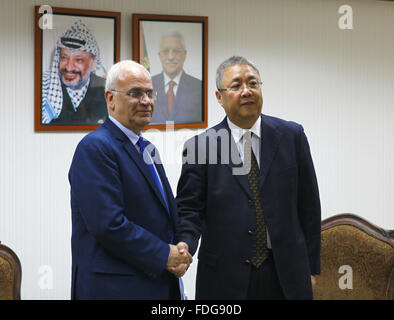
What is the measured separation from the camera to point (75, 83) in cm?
327

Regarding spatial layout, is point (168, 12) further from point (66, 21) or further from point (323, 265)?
point (323, 265)

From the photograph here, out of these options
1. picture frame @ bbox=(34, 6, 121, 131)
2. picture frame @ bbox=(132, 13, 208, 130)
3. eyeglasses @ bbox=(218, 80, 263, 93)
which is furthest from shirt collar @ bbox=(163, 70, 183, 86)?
eyeglasses @ bbox=(218, 80, 263, 93)

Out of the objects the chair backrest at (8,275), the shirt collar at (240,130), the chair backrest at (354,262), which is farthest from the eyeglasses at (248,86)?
the chair backrest at (8,275)

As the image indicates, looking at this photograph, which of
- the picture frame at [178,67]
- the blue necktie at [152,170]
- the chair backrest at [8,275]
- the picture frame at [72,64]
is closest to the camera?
the blue necktie at [152,170]

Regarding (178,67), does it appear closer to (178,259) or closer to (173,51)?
(173,51)

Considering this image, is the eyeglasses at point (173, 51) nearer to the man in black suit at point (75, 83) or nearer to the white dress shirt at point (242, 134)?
the man in black suit at point (75, 83)

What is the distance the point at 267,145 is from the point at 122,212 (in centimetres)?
68

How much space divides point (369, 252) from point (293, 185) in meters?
0.98

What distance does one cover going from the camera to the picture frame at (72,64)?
318cm

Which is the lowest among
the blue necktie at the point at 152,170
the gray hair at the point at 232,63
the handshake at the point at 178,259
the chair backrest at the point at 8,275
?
the chair backrest at the point at 8,275

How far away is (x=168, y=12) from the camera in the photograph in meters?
3.43

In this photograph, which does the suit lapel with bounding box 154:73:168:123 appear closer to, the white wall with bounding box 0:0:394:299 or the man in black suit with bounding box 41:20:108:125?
Result: the white wall with bounding box 0:0:394:299

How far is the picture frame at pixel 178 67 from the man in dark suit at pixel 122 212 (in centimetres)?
144

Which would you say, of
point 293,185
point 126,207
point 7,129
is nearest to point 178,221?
point 126,207
